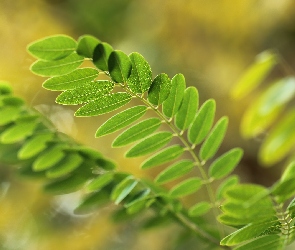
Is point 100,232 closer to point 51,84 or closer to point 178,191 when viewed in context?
point 178,191

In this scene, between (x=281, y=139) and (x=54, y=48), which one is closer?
(x=54, y=48)

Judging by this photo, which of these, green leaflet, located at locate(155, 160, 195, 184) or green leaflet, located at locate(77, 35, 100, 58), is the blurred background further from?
green leaflet, located at locate(77, 35, 100, 58)

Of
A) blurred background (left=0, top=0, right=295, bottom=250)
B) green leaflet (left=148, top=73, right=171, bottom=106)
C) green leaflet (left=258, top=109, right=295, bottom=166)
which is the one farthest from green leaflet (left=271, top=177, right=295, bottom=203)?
blurred background (left=0, top=0, right=295, bottom=250)

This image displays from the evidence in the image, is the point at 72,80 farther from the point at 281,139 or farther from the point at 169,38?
the point at 169,38

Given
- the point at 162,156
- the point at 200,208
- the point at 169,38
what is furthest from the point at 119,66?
the point at 169,38

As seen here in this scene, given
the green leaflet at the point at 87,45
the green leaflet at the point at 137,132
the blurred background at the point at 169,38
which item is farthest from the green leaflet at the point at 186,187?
the blurred background at the point at 169,38

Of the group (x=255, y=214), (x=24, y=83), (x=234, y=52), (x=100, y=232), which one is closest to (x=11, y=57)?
(x=24, y=83)

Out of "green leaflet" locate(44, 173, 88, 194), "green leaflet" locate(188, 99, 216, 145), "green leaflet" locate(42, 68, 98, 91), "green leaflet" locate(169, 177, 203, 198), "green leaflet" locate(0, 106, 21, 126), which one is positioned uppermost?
"green leaflet" locate(0, 106, 21, 126)
